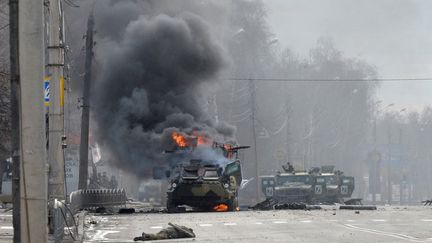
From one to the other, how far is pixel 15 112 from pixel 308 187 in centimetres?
3465

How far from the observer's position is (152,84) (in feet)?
121

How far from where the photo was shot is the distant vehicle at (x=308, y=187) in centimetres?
4434

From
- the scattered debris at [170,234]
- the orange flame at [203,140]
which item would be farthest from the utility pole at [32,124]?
the orange flame at [203,140]

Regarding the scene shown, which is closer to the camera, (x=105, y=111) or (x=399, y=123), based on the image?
(x=105, y=111)

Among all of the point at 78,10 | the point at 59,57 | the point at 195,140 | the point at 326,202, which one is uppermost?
the point at 78,10

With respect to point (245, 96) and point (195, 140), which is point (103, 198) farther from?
point (245, 96)

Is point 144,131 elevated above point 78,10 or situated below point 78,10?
below

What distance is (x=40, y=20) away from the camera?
1101cm

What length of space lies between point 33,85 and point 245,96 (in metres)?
69.1

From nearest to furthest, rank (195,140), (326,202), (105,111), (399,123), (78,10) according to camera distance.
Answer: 1. (195,140)
2. (105,111)
3. (78,10)
4. (326,202)
5. (399,123)

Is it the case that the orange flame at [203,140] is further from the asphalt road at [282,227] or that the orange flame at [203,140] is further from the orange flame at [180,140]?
the asphalt road at [282,227]

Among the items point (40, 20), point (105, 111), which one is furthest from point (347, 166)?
point (40, 20)

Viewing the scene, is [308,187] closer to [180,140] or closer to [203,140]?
[203,140]

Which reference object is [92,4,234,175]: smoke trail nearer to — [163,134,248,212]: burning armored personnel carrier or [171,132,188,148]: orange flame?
[171,132,188,148]: orange flame
